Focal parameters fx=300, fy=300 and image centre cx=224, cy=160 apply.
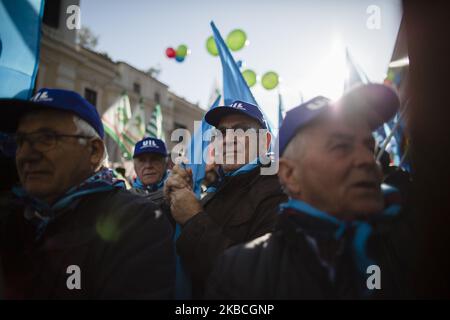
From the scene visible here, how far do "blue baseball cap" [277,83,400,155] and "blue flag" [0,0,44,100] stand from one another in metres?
1.91

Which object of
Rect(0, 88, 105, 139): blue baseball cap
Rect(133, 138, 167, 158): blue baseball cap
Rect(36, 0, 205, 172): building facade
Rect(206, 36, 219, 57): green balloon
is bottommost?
Rect(0, 88, 105, 139): blue baseball cap

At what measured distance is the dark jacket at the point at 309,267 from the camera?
3.39 feet

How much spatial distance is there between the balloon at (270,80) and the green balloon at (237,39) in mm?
989

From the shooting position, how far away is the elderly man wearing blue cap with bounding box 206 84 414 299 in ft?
3.38

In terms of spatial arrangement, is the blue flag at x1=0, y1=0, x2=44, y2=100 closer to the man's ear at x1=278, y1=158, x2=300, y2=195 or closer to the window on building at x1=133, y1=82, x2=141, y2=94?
the man's ear at x1=278, y1=158, x2=300, y2=195

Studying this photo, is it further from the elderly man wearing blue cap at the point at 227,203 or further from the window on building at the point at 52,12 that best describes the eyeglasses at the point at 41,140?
the window on building at the point at 52,12

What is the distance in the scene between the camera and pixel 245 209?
186 centimetres

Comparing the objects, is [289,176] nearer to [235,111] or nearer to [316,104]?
[316,104]

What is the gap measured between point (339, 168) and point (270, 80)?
5.36 m

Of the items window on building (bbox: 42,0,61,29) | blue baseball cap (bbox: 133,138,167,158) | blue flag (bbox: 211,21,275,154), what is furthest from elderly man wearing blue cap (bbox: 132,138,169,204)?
window on building (bbox: 42,0,61,29)

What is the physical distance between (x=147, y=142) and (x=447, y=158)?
3.52 metres

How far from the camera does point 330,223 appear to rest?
1.03 m

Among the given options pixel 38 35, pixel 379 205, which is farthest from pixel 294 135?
pixel 38 35
